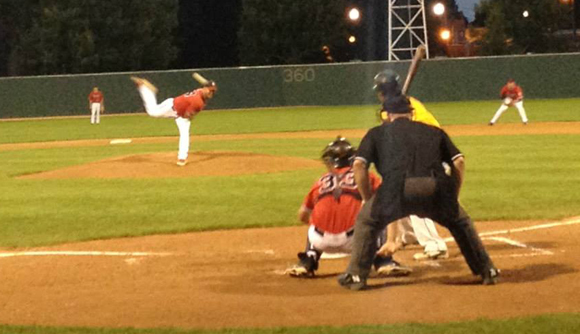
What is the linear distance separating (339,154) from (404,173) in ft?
Answer: 2.82

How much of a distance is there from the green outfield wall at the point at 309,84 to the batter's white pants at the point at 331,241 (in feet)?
123

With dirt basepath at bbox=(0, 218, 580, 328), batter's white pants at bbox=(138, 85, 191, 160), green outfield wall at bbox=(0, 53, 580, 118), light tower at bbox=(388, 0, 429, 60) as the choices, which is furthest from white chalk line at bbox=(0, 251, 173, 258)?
green outfield wall at bbox=(0, 53, 580, 118)

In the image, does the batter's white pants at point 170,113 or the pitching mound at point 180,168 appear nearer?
the pitching mound at point 180,168

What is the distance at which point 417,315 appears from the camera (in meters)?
7.07

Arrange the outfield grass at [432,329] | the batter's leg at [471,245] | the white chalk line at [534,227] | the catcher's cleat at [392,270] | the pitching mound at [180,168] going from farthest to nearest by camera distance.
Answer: the pitching mound at [180,168], the white chalk line at [534,227], the catcher's cleat at [392,270], the batter's leg at [471,245], the outfield grass at [432,329]

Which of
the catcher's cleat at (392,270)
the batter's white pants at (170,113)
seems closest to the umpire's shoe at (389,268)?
the catcher's cleat at (392,270)

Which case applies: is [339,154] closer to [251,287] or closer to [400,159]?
[400,159]

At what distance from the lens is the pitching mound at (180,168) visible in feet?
61.3

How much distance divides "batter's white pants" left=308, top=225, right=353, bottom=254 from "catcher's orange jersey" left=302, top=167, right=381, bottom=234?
47 mm

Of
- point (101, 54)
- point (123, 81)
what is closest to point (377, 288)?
point (123, 81)

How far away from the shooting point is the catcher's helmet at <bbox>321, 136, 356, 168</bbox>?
8.39m

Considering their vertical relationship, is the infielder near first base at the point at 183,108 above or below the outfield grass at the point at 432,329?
above

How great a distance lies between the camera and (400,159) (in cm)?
770

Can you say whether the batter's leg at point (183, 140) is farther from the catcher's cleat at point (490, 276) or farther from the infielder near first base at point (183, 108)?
the catcher's cleat at point (490, 276)
